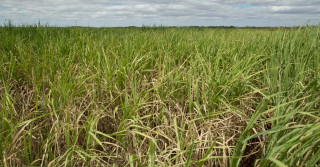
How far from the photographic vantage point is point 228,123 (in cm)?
167

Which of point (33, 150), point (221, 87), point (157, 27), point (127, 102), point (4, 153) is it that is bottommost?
point (33, 150)

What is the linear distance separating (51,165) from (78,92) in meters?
0.62

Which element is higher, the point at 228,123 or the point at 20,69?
the point at 20,69

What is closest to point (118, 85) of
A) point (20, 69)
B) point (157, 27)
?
point (20, 69)

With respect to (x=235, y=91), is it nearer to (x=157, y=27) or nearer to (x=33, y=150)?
(x=33, y=150)

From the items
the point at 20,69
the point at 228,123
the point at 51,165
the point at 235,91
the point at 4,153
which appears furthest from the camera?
the point at 20,69

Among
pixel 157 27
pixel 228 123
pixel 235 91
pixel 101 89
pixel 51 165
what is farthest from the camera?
pixel 157 27

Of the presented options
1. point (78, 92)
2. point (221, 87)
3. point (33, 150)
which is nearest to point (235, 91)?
point (221, 87)

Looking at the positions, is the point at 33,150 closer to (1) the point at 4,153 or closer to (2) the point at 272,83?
(1) the point at 4,153

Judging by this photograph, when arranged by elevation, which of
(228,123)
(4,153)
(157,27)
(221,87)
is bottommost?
(4,153)

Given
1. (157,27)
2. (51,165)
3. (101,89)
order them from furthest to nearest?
1. (157,27)
2. (101,89)
3. (51,165)

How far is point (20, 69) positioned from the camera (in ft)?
8.11

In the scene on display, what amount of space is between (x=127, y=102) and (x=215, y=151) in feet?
2.46

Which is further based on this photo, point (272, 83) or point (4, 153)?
point (272, 83)
